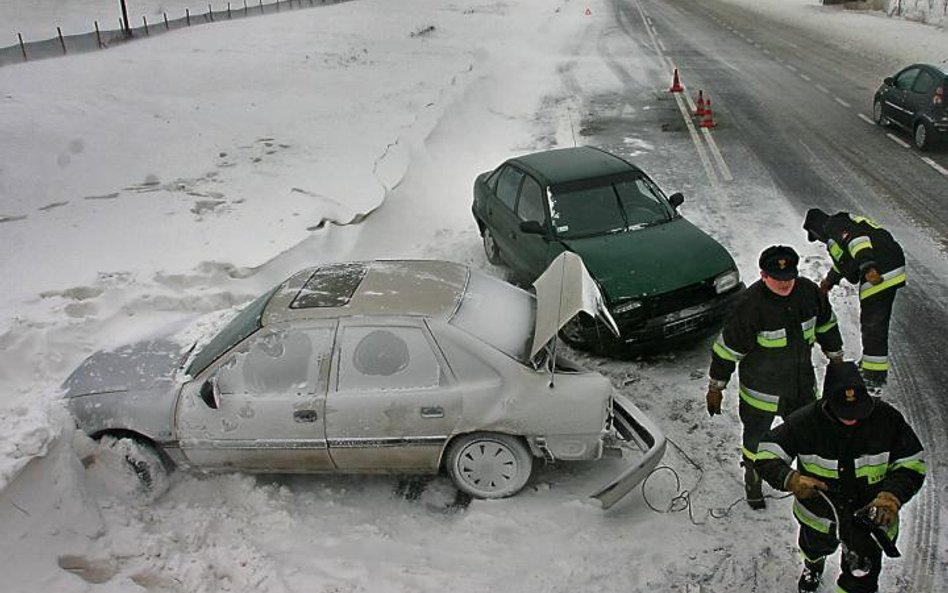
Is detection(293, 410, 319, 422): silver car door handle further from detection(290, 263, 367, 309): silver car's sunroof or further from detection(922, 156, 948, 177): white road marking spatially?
detection(922, 156, 948, 177): white road marking

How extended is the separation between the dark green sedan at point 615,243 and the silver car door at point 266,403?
2710 mm

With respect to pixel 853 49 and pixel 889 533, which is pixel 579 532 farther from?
pixel 853 49

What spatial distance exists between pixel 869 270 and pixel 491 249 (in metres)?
4.53

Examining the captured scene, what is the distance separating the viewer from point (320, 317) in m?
5.13

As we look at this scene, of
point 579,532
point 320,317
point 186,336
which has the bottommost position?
point 579,532

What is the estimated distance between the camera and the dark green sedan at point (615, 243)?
21.8ft

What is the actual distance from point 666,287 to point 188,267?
5.27 meters

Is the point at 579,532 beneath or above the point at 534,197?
beneath

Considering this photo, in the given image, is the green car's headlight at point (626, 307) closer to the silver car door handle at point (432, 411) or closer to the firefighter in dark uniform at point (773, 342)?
the firefighter in dark uniform at point (773, 342)

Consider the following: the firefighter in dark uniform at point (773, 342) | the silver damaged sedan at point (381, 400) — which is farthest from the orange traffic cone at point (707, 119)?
the firefighter in dark uniform at point (773, 342)

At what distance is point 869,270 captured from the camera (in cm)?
559

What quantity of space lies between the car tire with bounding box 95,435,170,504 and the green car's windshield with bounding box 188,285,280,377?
648mm

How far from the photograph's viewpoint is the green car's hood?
6.68m

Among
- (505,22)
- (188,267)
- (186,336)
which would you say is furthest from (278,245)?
(505,22)
